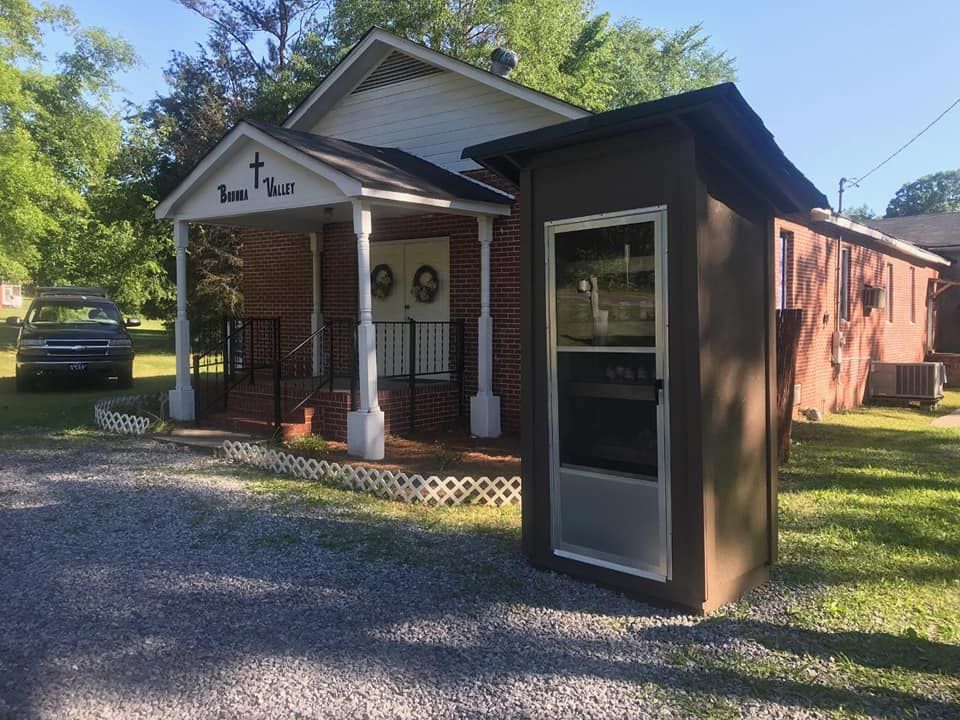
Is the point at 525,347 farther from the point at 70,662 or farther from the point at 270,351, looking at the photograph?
the point at 270,351

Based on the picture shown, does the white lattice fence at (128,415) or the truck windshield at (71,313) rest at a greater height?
the truck windshield at (71,313)

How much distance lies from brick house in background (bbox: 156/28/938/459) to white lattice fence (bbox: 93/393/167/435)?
1.89 ft

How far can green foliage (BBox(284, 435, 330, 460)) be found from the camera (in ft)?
26.5

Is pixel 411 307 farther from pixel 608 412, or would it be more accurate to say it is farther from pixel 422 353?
pixel 608 412

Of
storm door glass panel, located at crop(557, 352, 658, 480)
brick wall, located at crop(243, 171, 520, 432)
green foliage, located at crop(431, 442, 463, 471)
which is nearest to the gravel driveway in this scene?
storm door glass panel, located at crop(557, 352, 658, 480)

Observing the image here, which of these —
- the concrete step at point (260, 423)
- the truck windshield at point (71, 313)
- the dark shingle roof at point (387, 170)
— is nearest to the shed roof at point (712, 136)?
the dark shingle roof at point (387, 170)

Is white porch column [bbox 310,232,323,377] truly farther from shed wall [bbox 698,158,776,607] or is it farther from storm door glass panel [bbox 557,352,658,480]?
shed wall [bbox 698,158,776,607]

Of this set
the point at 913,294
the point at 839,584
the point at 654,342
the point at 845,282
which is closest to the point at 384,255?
the point at 654,342

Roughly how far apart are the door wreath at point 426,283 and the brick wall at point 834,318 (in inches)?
202

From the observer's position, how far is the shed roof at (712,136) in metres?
3.77

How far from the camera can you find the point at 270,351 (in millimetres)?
12797

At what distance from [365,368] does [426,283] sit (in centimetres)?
313

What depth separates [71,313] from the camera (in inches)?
613

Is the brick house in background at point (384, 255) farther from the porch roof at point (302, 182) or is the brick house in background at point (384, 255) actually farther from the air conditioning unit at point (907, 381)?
the air conditioning unit at point (907, 381)
